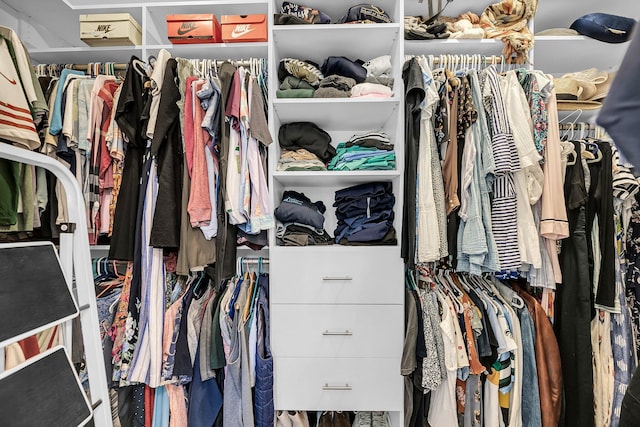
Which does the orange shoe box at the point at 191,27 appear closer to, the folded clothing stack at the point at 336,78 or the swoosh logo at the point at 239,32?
the swoosh logo at the point at 239,32

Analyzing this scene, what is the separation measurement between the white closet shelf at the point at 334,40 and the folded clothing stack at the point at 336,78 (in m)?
0.05

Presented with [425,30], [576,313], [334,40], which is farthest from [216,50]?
[576,313]

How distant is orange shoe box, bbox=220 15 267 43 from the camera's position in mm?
1474

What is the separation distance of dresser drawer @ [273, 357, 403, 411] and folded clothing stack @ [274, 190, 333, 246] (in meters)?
0.52

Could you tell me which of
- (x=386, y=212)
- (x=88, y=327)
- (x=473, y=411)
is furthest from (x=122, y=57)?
(x=473, y=411)

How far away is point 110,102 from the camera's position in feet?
4.72

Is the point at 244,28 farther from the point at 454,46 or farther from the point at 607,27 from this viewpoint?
the point at 607,27

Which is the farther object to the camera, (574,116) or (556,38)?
(574,116)

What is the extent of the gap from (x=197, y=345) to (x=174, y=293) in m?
0.25

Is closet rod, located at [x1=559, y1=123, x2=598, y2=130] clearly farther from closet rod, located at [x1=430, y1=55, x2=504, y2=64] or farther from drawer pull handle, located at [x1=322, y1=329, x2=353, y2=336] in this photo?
drawer pull handle, located at [x1=322, y1=329, x2=353, y2=336]

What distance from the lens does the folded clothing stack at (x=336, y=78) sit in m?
1.43

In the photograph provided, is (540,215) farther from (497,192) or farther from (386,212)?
(386,212)

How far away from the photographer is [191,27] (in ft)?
4.79

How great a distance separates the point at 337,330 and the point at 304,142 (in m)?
A: 0.88
